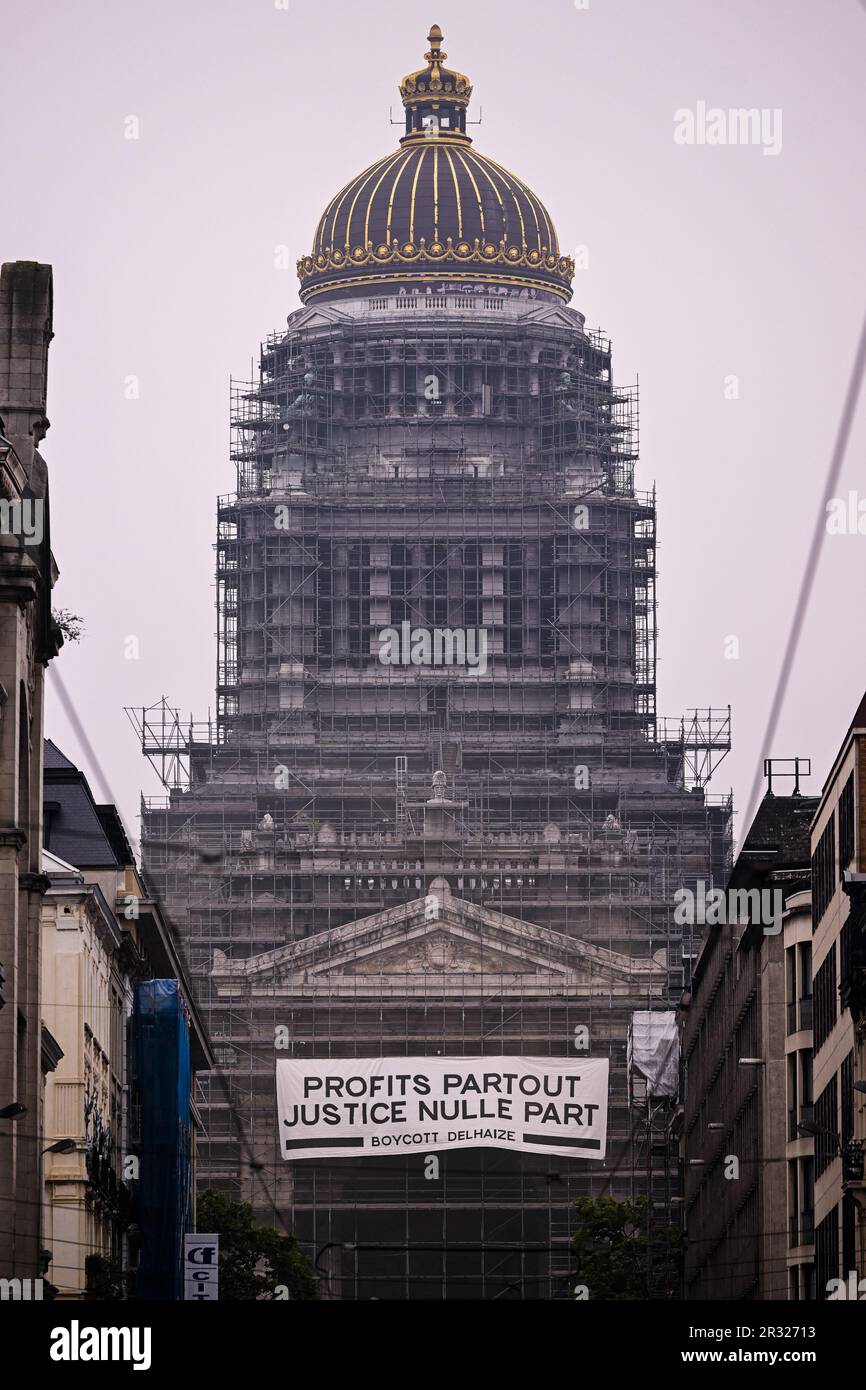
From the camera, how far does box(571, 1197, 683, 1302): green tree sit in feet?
370

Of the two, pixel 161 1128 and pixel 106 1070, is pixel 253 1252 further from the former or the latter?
pixel 106 1070

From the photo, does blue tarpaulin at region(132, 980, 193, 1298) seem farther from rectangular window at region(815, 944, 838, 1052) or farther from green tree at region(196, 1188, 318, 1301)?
rectangular window at region(815, 944, 838, 1052)

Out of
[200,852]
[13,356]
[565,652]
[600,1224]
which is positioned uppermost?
[565,652]

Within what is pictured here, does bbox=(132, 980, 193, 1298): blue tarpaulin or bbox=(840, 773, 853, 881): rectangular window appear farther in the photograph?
bbox=(132, 980, 193, 1298): blue tarpaulin

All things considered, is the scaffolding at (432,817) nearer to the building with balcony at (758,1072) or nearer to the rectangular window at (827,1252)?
the building with balcony at (758,1072)

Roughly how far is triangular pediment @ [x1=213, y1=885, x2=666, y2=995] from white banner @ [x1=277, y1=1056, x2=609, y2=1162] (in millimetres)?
14375

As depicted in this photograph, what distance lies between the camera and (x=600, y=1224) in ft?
388

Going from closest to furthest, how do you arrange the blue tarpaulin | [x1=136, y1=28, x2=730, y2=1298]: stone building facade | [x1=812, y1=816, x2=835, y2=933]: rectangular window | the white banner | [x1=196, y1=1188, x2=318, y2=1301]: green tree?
1. [x1=812, y1=816, x2=835, y2=933]: rectangular window
2. the blue tarpaulin
3. [x1=196, y1=1188, x2=318, y2=1301]: green tree
4. the white banner
5. [x1=136, y1=28, x2=730, y2=1298]: stone building facade

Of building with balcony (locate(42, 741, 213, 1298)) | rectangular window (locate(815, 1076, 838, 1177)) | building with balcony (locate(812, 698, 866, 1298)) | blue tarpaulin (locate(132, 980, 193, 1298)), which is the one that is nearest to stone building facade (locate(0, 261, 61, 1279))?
building with balcony (locate(42, 741, 213, 1298))

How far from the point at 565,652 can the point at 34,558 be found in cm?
13594

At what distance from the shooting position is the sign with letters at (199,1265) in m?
92.5

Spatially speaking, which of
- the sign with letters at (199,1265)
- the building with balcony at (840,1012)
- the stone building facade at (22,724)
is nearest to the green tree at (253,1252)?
the sign with letters at (199,1265)

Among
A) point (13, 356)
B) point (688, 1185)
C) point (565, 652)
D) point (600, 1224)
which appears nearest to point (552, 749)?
point (565, 652)
